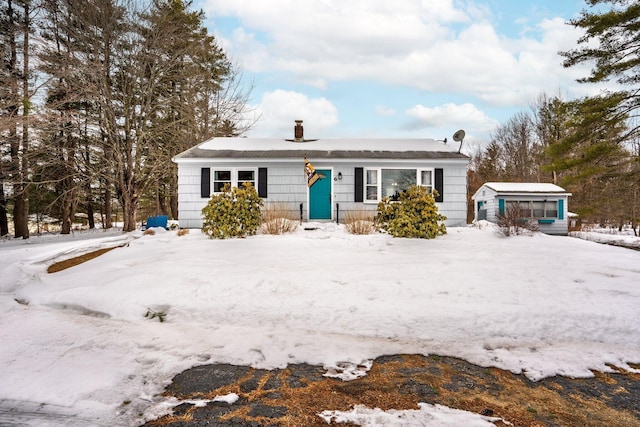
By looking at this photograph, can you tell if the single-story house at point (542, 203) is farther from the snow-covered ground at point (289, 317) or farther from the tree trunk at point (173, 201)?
the tree trunk at point (173, 201)

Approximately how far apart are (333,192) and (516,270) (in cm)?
784

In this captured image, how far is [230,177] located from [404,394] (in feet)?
36.6

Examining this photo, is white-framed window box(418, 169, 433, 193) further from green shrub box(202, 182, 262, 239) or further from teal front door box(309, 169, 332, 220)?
green shrub box(202, 182, 262, 239)

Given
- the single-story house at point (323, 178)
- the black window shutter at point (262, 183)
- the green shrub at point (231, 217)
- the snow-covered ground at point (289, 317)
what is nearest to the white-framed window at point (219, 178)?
the single-story house at point (323, 178)

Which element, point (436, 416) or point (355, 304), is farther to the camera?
point (355, 304)

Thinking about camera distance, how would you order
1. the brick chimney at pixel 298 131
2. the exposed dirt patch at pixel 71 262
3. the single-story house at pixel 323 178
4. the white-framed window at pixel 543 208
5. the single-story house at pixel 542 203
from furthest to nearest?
the white-framed window at pixel 543 208 < the single-story house at pixel 542 203 < the brick chimney at pixel 298 131 < the single-story house at pixel 323 178 < the exposed dirt patch at pixel 71 262

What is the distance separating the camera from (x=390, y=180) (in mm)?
12703

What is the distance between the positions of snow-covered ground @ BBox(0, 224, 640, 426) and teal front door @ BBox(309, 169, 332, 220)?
5.94m

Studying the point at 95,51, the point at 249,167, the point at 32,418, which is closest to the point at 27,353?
the point at 32,418

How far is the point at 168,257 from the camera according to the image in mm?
6062

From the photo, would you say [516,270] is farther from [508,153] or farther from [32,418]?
[508,153]

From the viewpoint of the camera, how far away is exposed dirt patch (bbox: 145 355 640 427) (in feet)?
6.84

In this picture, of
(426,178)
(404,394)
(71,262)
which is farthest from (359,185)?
(404,394)

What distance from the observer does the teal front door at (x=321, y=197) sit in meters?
12.4
